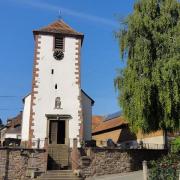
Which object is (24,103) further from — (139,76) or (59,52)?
(139,76)

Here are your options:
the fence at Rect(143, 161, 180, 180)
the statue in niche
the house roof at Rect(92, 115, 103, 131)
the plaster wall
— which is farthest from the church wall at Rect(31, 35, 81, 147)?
the house roof at Rect(92, 115, 103, 131)

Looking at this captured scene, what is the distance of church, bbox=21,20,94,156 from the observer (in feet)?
96.3

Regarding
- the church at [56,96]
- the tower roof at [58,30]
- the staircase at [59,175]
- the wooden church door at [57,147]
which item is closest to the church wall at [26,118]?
the church at [56,96]

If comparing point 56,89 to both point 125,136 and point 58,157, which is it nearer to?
point 58,157

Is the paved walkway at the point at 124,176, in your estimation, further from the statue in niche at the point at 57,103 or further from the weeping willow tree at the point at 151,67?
the statue in niche at the point at 57,103

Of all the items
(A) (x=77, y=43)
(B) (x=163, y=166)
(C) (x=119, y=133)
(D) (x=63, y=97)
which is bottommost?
(B) (x=163, y=166)

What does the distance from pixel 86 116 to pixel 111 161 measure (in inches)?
269

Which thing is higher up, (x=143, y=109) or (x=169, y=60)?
(x=169, y=60)

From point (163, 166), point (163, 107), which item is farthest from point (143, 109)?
point (163, 166)

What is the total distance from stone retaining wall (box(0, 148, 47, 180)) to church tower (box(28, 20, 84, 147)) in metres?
3.20

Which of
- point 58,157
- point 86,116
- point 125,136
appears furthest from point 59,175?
point 125,136

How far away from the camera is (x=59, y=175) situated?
78.5 ft

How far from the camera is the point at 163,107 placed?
22.5 meters

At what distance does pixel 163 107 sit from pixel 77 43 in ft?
39.9
